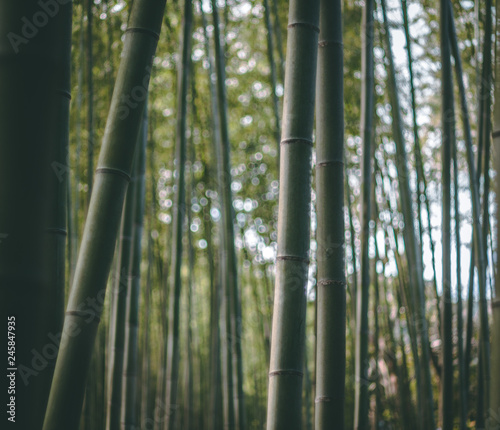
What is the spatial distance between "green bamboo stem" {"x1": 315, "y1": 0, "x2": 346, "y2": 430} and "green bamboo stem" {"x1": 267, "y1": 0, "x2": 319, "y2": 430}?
0.16 meters

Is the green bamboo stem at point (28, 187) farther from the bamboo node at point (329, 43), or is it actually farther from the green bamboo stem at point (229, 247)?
the green bamboo stem at point (229, 247)

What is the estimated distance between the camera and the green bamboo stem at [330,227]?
1435mm

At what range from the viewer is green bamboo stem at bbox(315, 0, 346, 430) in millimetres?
1435

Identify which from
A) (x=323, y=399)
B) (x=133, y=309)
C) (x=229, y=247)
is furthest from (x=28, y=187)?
(x=229, y=247)

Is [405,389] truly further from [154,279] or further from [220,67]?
[154,279]

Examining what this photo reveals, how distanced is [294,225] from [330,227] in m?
0.20

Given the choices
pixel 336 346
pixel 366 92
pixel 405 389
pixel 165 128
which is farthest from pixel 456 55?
pixel 165 128

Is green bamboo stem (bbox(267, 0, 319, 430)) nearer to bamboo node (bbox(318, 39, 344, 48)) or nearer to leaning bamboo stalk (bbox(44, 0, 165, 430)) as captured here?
bamboo node (bbox(318, 39, 344, 48))

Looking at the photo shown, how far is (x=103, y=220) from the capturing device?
3.76 feet

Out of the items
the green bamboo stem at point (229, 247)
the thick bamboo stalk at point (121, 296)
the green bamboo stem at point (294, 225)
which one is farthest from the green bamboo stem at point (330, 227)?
the green bamboo stem at point (229, 247)

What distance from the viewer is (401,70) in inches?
163

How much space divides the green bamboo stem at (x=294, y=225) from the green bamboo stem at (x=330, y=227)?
0.51ft

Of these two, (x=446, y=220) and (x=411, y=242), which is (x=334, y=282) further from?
(x=411, y=242)

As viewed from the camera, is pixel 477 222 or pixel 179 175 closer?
pixel 477 222
